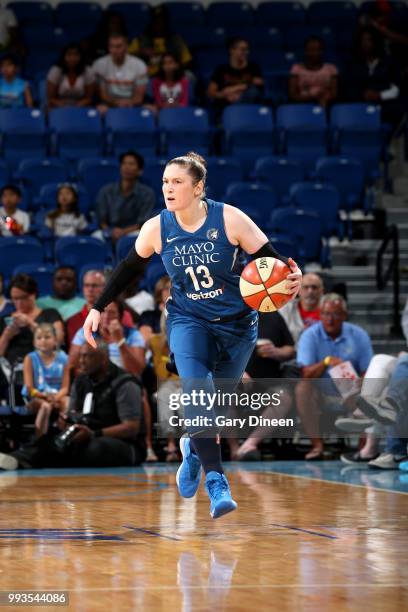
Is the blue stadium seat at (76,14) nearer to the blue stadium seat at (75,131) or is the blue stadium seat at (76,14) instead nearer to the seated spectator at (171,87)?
the seated spectator at (171,87)

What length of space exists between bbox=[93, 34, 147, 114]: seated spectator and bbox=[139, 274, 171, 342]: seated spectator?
4.34 meters

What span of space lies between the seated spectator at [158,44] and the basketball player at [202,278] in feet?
31.5

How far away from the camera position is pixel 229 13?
1694 centimetres

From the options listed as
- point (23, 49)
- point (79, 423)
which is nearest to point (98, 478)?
point (79, 423)

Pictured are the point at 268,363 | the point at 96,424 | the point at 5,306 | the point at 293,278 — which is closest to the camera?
the point at 293,278

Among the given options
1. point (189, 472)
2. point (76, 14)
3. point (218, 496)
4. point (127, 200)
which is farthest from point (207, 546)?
point (76, 14)

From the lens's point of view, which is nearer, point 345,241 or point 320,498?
point 320,498

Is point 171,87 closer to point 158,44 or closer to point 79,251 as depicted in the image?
point 158,44

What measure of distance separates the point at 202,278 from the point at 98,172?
7718 millimetres

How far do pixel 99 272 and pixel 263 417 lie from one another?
2.02 m

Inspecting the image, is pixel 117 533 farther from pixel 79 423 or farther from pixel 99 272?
pixel 99 272

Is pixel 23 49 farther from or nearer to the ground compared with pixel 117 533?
farther from the ground

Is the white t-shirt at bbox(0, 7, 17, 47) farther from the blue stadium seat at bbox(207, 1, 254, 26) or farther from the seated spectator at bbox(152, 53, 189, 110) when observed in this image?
the blue stadium seat at bbox(207, 1, 254, 26)

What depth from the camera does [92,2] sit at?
1708cm
